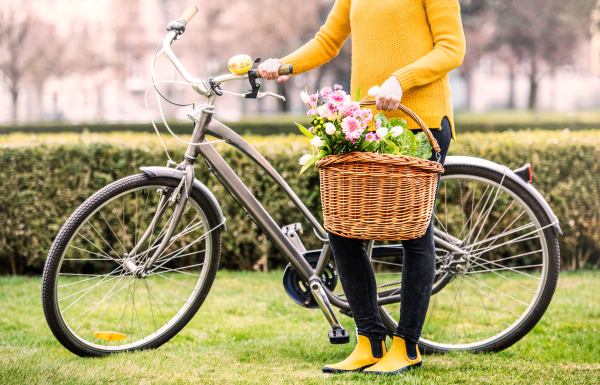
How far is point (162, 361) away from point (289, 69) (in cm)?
135

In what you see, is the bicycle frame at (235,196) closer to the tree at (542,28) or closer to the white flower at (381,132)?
the white flower at (381,132)

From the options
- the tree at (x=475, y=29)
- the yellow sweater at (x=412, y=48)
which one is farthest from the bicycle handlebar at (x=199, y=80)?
the tree at (x=475, y=29)

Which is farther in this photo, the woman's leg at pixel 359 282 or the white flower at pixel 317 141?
the woman's leg at pixel 359 282

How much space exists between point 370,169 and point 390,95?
0.29 meters

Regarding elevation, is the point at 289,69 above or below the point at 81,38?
below

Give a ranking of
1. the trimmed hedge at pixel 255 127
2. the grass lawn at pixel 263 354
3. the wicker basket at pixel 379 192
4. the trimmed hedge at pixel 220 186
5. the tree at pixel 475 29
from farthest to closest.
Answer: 1. the tree at pixel 475 29
2. the trimmed hedge at pixel 255 127
3. the trimmed hedge at pixel 220 186
4. the grass lawn at pixel 263 354
5. the wicker basket at pixel 379 192

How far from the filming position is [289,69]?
2.35 metres

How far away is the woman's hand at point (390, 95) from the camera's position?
203 cm

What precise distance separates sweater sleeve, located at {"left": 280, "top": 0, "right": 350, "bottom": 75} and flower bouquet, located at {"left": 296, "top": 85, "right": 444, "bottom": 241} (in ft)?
1.27

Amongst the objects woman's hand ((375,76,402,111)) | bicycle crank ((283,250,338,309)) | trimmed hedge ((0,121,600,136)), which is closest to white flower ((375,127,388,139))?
woman's hand ((375,76,402,111))

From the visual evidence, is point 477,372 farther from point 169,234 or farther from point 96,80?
point 96,80

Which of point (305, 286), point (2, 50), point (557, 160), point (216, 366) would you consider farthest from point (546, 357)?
point (2, 50)

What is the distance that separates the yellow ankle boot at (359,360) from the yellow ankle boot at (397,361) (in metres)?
0.04

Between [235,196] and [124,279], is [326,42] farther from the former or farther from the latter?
[124,279]
